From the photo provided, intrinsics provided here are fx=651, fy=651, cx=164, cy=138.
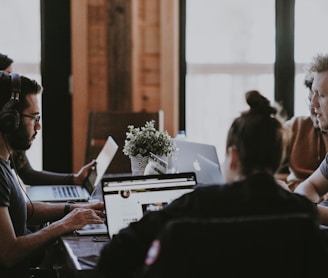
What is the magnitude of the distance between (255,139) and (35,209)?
1296 millimetres

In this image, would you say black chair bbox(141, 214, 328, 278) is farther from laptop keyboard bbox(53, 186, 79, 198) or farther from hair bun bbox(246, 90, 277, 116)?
laptop keyboard bbox(53, 186, 79, 198)

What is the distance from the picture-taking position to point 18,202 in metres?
2.20

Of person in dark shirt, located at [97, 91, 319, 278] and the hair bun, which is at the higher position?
the hair bun

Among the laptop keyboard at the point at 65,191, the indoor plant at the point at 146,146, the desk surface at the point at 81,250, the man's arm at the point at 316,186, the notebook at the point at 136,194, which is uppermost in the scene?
the indoor plant at the point at 146,146

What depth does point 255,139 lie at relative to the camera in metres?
1.53

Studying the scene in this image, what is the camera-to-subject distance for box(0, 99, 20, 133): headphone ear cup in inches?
84.7

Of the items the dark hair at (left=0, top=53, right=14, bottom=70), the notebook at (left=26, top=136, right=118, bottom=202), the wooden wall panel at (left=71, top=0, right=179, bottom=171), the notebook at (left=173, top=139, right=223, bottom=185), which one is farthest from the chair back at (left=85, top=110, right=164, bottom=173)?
the notebook at (left=173, top=139, right=223, bottom=185)

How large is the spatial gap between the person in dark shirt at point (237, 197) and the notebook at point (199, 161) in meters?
0.84

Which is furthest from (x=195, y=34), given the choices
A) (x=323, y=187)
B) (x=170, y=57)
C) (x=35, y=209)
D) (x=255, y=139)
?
(x=255, y=139)

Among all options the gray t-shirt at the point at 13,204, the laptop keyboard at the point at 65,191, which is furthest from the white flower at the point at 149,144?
the laptop keyboard at the point at 65,191

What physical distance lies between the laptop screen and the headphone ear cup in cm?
37

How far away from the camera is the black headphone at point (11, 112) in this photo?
7.08 ft

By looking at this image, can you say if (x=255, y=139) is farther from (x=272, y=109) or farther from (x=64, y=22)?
(x=64, y=22)

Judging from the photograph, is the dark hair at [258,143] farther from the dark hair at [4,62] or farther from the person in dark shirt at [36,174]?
the dark hair at [4,62]
